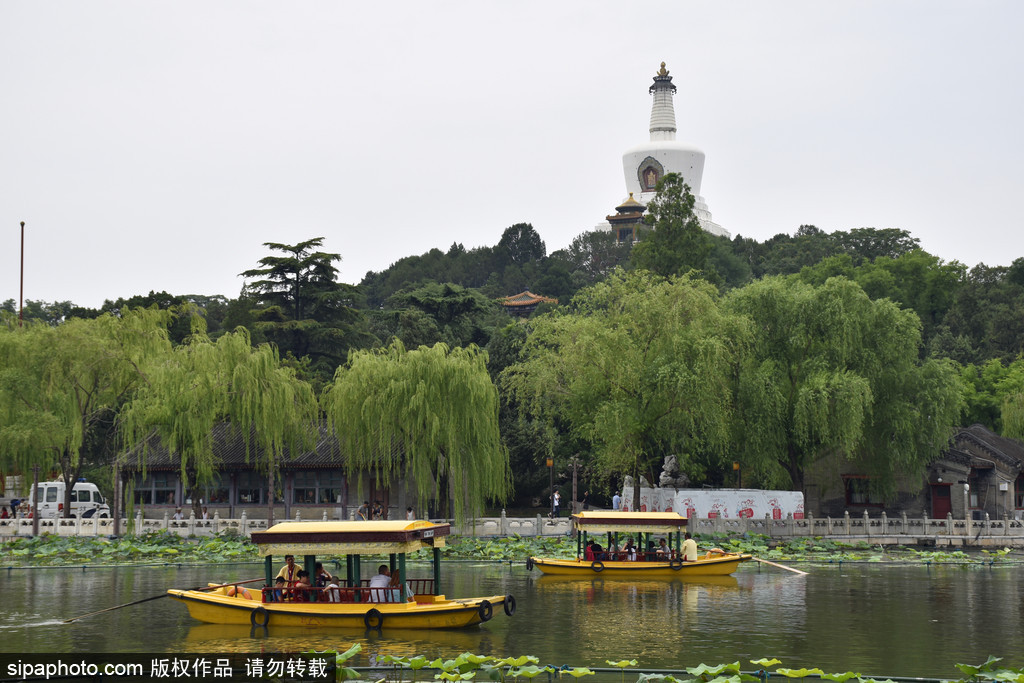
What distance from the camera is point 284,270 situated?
226 ft

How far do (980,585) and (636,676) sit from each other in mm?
16082

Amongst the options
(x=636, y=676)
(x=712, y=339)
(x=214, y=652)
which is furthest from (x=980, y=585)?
(x=214, y=652)

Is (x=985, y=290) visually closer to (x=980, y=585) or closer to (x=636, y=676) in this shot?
(x=980, y=585)

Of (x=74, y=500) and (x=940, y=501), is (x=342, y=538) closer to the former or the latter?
(x=940, y=501)

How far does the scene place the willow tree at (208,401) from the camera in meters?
37.3

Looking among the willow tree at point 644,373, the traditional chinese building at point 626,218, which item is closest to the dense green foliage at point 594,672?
the willow tree at point 644,373

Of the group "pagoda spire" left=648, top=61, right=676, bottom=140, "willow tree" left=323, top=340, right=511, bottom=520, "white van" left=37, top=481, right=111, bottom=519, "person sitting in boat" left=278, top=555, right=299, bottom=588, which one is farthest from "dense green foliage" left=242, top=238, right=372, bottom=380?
"pagoda spire" left=648, top=61, right=676, bottom=140

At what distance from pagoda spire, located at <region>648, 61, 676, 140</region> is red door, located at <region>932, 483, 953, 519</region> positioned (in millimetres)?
76367

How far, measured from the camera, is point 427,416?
1436 inches

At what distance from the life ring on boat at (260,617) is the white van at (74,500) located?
30832 millimetres

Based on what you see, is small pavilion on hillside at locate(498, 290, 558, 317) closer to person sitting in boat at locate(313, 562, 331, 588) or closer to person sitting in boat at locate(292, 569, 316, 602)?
person sitting in boat at locate(313, 562, 331, 588)

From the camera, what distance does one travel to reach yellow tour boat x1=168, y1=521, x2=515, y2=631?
20.1m

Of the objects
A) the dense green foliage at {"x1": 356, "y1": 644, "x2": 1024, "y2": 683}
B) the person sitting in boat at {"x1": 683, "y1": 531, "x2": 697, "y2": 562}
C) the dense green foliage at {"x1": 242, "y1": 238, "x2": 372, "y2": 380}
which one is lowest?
the dense green foliage at {"x1": 356, "y1": 644, "x2": 1024, "y2": 683}

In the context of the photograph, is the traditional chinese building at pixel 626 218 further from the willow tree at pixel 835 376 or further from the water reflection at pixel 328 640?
the water reflection at pixel 328 640
